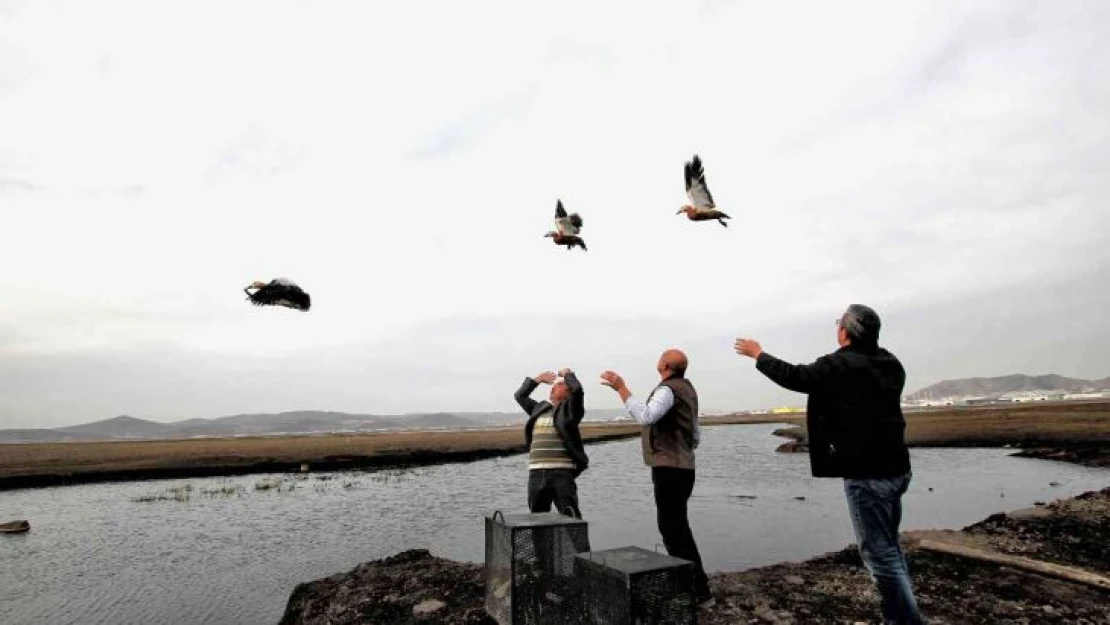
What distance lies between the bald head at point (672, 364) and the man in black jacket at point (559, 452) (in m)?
1.37

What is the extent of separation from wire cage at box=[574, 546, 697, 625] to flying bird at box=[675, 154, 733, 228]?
5.76m

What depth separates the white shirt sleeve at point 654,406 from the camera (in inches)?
233

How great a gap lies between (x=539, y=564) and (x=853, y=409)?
3.05 metres

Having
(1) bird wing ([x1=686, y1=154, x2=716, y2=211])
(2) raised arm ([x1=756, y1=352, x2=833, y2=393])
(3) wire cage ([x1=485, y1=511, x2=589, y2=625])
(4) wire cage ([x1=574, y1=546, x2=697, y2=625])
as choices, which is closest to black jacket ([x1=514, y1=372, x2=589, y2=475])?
(3) wire cage ([x1=485, y1=511, x2=589, y2=625])

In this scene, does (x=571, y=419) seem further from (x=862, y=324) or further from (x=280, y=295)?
(x=280, y=295)

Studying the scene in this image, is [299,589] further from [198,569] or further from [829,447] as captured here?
[829,447]

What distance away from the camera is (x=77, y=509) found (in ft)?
72.4

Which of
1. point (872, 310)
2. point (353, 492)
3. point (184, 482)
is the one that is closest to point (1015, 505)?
point (872, 310)

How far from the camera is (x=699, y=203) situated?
30.1 feet

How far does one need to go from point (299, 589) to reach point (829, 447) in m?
8.86

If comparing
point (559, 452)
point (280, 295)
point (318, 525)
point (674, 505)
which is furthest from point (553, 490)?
point (318, 525)

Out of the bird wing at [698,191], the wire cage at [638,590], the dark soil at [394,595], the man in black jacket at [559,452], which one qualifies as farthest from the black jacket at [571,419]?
the bird wing at [698,191]

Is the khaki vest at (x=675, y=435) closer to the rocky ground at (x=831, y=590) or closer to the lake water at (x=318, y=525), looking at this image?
the rocky ground at (x=831, y=590)

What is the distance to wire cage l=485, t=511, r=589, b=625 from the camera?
5.36 meters
